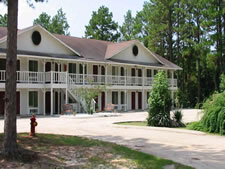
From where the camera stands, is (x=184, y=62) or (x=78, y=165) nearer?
(x=78, y=165)

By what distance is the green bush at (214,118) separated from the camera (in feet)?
47.0

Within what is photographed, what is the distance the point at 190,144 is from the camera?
11.7 meters

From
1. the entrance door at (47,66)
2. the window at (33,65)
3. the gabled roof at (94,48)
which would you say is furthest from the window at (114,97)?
the window at (33,65)

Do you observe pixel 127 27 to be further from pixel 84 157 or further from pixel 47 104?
pixel 84 157

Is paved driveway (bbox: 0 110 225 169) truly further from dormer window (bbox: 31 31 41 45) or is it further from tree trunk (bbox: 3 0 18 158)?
dormer window (bbox: 31 31 41 45)

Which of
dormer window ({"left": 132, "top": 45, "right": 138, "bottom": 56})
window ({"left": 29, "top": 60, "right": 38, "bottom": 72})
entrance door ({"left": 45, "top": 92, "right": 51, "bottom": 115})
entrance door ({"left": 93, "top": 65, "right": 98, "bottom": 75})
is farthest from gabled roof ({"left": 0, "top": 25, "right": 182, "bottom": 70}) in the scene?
entrance door ({"left": 45, "top": 92, "right": 51, "bottom": 115})

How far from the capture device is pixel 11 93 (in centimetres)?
859

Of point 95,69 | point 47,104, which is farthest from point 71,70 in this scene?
point 47,104

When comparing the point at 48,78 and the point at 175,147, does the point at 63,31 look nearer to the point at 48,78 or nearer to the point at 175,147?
the point at 48,78

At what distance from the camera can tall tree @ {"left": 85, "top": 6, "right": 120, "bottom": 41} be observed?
58562 millimetres

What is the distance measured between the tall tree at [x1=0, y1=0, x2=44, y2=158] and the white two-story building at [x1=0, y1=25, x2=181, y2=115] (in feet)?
54.0

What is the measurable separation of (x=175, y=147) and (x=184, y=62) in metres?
42.3

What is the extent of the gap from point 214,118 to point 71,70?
1914 cm

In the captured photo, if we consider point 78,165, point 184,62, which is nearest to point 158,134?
point 78,165
